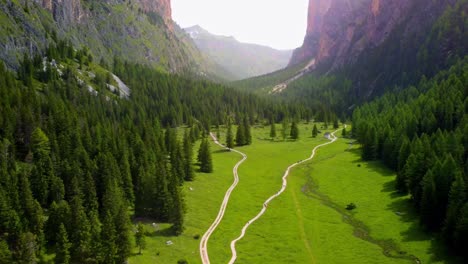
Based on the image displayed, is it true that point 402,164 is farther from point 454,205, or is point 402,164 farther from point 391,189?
point 454,205

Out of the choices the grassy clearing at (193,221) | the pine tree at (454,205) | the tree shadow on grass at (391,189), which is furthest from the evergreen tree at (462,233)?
the grassy clearing at (193,221)

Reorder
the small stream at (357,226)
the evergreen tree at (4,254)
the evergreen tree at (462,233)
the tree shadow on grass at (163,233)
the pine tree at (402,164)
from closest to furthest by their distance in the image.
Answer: the evergreen tree at (4,254), the evergreen tree at (462,233), the small stream at (357,226), the tree shadow on grass at (163,233), the pine tree at (402,164)

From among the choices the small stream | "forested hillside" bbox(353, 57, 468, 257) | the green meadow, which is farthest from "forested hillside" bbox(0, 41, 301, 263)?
"forested hillside" bbox(353, 57, 468, 257)

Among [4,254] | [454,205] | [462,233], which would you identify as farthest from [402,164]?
[4,254]

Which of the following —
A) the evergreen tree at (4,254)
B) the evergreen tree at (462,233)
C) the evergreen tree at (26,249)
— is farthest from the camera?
the evergreen tree at (462,233)

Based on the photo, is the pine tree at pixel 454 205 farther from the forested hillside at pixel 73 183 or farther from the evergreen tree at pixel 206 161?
the evergreen tree at pixel 206 161

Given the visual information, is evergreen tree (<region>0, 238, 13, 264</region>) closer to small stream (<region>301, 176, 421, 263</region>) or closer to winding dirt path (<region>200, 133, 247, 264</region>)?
winding dirt path (<region>200, 133, 247, 264</region>)

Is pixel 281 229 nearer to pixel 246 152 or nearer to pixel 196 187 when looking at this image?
pixel 196 187
